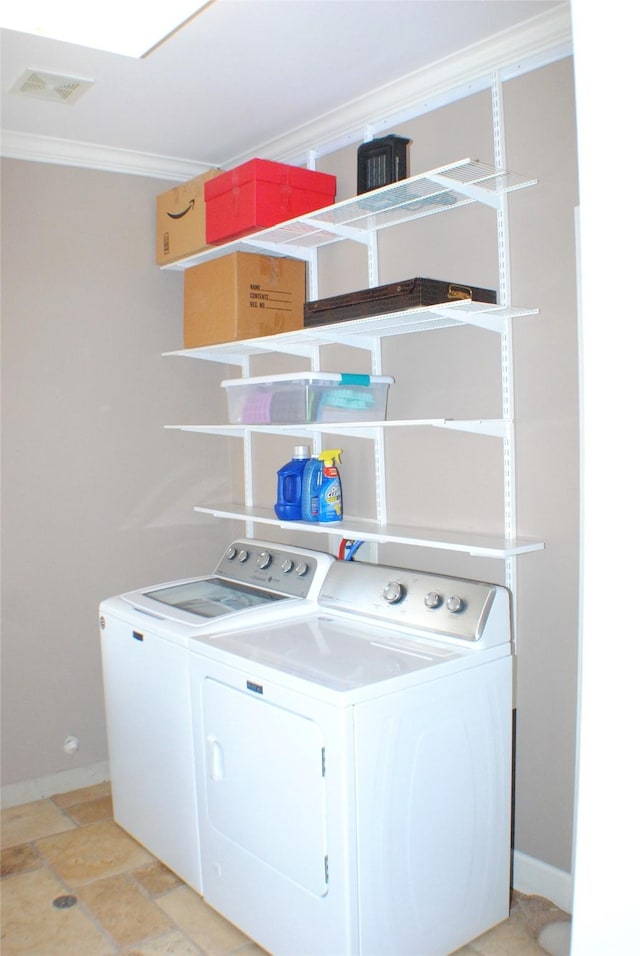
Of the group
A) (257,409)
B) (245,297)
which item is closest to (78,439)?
(257,409)

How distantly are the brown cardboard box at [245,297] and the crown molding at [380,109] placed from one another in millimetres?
484

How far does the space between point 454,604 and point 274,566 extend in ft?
2.73

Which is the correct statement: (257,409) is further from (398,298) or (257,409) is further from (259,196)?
(398,298)

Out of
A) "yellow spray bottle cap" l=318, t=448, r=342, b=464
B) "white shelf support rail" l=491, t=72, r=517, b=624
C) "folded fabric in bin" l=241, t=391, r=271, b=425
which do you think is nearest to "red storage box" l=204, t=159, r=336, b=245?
"folded fabric in bin" l=241, t=391, r=271, b=425

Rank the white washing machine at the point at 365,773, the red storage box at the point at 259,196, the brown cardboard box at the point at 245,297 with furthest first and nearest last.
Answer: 1. the brown cardboard box at the point at 245,297
2. the red storage box at the point at 259,196
3. the white washing machine at the point at 365,773

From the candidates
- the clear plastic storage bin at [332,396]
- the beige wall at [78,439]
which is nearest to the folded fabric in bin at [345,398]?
the clear plastic storage bin at [332,396]

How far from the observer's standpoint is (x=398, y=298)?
7.02 feet

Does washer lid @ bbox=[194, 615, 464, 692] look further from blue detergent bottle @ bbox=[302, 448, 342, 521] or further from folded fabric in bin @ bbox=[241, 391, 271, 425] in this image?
folded fabric in bin @ bbox=[241, 391, 271, 425]

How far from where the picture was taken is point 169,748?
2416 mm

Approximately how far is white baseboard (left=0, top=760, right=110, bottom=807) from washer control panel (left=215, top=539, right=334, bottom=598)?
3.41ft

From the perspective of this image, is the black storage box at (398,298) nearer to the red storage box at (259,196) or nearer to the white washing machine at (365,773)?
the red storage box at (259,196)

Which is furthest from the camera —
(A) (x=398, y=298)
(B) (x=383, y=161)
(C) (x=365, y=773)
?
(B) (x=383, y=161)

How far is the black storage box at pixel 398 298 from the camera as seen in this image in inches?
82.0

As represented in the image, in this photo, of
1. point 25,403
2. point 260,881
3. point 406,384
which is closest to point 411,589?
point 406,384
